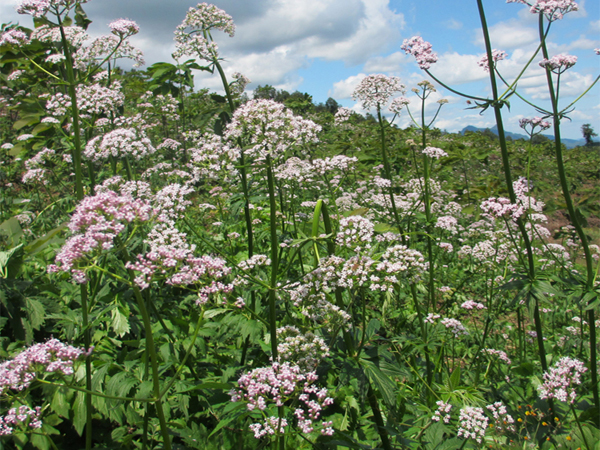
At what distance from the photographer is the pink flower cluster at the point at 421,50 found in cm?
334

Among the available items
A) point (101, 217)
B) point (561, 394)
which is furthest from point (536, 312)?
point (101, 217)

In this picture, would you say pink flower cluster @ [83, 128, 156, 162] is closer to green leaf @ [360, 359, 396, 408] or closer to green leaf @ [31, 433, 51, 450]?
green leaf @ [31, 433, 51, 450]

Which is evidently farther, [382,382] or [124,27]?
[124,27]

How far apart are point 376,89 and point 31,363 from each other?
470cm

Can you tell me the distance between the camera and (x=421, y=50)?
342 cm

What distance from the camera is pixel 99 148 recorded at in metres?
3.76

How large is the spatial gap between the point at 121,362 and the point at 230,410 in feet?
5.35

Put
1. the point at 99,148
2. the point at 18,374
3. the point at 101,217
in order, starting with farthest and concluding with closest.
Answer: the point at 99,148 < the point at 18,374 < the point at 101,217

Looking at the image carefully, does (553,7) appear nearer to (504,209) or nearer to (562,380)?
(504,209)

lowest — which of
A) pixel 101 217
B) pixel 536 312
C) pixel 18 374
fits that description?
pixel 536 312

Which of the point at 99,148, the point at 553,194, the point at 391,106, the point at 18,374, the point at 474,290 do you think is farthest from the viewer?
the point at 553,194

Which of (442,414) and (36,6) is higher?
(36,6)

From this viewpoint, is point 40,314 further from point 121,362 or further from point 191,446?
point 191,446

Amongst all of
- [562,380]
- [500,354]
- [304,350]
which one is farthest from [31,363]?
[500,354]
